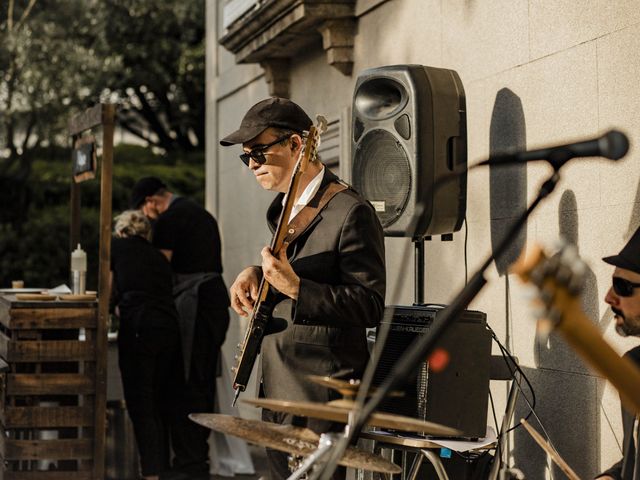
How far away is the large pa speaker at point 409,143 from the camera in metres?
5.05

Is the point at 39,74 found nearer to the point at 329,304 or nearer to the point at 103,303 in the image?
the point at 103,303

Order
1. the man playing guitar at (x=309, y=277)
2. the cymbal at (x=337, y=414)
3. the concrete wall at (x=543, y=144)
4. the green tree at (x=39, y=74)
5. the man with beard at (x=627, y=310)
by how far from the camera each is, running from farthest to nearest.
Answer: the green tree at (x=39, y=74), the concrete wall at (x=543, y=144), the man playing guitar at (x=309, y=277), the man with beard at (x=627, y=310), the cymbal at (x=337, y=414)

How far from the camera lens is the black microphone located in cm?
186

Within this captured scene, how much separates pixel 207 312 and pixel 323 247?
13.7ft

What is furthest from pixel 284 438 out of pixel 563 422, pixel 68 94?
pixel 68 94

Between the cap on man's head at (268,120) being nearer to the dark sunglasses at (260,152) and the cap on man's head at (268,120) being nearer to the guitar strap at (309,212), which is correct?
the dark sunglasses at (260,152)

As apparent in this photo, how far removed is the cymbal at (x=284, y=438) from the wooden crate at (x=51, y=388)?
4048 millimetres

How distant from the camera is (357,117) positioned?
537cm

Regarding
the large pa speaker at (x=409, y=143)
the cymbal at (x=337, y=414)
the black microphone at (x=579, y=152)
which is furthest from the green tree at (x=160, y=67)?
the black microphone at (x=579, y=152)

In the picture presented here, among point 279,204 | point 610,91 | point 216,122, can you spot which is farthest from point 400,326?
point 216,122

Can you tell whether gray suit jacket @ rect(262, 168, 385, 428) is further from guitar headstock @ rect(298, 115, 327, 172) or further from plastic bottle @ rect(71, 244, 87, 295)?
plastic bottle @ rect(71, 244, 87, 295)

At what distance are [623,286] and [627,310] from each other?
0.07 m

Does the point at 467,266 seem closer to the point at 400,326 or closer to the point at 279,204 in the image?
the point at 400,326

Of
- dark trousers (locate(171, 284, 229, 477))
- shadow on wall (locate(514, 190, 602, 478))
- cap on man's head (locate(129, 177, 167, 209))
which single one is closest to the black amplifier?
shadow on wall (locate(514, 190, 602, 478))
